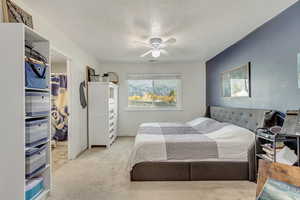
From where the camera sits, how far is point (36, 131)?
195 cm

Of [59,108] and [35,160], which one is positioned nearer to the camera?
[35,160]

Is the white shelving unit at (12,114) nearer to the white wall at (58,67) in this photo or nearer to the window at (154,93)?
the white wall at (58,67)

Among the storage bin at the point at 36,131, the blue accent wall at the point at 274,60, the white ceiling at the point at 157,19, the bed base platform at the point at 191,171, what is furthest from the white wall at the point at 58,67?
the blue accent wall at the point at 274,60

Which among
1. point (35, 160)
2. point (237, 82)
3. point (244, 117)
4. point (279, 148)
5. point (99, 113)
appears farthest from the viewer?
point (99, 113)

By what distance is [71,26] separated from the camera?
9.50ft

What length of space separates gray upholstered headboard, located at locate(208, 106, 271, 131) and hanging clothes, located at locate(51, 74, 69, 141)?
4.02 metres

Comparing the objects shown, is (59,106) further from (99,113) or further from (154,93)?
(154,93)

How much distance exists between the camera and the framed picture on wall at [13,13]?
1895 millimetres

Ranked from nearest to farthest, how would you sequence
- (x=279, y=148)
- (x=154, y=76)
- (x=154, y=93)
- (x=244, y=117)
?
(x=279, y=148) < (x=244, y=117) < (x=154, y=76) < (x=154, y=93)

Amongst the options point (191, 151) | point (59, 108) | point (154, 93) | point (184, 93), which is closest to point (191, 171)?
point (191, 151)

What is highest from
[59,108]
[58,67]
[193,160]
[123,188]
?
[58,67]

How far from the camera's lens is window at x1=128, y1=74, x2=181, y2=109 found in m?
5.73

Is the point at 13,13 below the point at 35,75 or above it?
above

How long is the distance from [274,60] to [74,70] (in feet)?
11.3
